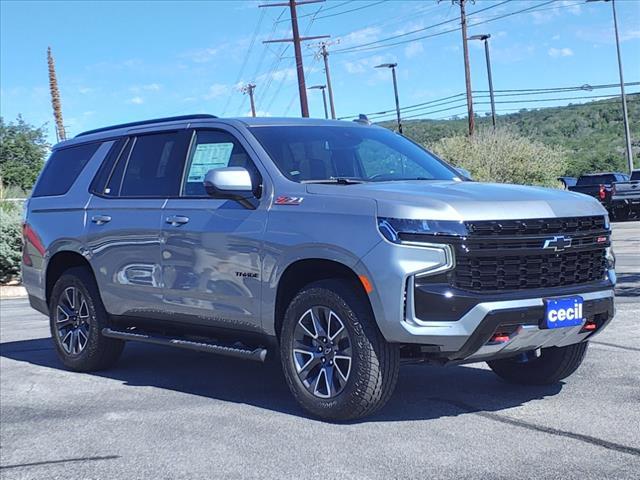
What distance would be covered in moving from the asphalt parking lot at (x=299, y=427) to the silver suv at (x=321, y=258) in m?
0.31

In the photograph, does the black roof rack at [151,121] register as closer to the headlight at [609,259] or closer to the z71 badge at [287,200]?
the z71 badge at [287,200]

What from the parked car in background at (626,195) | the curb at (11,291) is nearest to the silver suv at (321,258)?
the curb at (11,291)

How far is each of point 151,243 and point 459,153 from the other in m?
38.0

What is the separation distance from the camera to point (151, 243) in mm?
6594

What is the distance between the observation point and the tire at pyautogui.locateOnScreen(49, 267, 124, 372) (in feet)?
24.1

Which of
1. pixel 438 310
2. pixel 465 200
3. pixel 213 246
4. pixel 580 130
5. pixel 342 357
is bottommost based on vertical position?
pixel 342 357

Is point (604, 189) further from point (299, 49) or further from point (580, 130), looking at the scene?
point (580, 130)

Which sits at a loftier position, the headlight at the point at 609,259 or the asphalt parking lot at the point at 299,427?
the headlight at the point at 609,259

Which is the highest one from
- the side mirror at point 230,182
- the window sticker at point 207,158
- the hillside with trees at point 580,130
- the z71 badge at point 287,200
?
the hillside with trees at point 580,130

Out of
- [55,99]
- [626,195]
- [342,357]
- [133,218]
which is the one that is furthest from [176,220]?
[55,99]

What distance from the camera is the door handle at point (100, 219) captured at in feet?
23.2

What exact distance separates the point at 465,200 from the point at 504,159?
38.9 m

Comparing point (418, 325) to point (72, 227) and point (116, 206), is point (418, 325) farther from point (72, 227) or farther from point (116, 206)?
point (72, 227)

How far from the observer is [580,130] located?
102m
